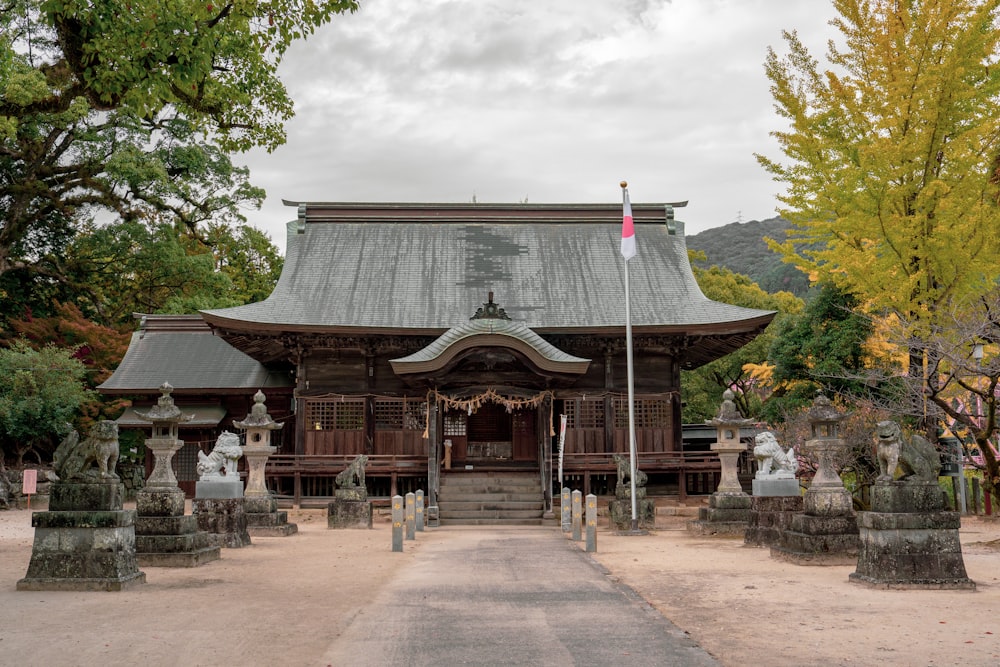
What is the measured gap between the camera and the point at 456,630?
21.7 ft

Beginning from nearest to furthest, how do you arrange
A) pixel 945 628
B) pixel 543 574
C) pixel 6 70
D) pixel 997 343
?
pixel 945 628
pixel 6 70
pixel 543 574
pixel 997 343

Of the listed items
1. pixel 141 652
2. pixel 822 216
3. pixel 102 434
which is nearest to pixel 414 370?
pixel 822 216

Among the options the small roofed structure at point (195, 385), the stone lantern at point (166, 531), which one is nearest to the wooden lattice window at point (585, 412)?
the small roofed structure at point (195, 385)

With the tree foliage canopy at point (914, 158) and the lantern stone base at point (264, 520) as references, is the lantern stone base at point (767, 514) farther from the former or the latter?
the lantern stone base at point (264, 520)

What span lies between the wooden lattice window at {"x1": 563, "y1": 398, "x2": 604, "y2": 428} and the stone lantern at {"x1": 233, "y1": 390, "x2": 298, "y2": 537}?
363 inches

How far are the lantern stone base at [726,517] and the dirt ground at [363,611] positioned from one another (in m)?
4.00

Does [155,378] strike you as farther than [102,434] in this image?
Yes

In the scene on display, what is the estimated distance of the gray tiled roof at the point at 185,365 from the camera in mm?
25984

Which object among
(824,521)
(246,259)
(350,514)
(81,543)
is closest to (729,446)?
(824,521)

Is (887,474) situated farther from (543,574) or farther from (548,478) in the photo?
(548,478)

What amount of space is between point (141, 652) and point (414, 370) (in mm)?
14696

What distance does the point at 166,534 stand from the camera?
11.1 meters

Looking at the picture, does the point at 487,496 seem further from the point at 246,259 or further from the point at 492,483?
the point at 246,259

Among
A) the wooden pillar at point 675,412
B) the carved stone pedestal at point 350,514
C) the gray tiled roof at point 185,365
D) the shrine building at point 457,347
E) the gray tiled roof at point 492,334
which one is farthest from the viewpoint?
the gray tiled roof at point 185,365
